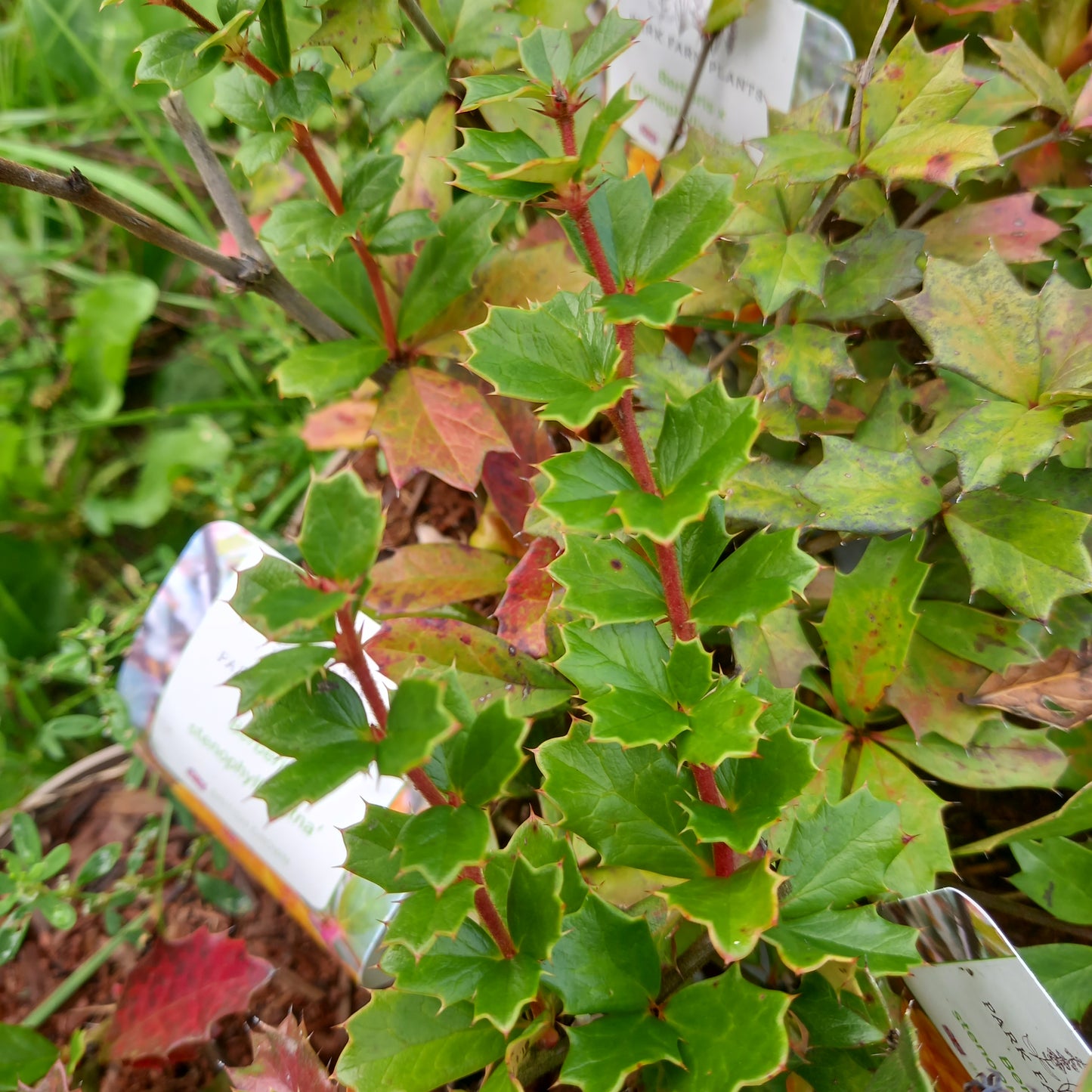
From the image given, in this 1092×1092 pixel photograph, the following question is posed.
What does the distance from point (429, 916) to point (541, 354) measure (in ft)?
1.11

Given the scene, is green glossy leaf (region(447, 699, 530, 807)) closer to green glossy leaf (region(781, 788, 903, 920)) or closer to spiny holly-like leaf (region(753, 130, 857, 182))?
green glossy leaf (region(781, 788, 903, 920))

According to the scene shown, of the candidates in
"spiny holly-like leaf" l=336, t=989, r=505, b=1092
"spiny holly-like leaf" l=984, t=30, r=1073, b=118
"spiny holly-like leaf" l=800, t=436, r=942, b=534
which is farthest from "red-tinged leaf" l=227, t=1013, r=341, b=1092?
"spiny holly-like leaf" l=984, t=30, r=1073, b=118

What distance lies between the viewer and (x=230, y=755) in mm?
1021

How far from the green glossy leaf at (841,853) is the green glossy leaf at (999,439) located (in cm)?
25

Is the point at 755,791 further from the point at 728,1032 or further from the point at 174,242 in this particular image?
the point at 174,242

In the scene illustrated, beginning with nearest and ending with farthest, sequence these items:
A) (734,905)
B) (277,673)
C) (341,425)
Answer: (277,673) < (734,905) < (341,425)

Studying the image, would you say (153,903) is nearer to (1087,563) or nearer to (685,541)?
(685,541)

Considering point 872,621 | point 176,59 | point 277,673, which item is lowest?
point 872,621

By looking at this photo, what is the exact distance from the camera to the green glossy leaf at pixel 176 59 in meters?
0.72

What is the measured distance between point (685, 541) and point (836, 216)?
0.53 meters

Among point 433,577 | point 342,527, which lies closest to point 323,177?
point 433,577

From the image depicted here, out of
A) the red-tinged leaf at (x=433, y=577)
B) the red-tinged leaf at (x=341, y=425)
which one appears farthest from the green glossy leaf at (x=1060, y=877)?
the red-tinged leaf at (x=341, y=425)

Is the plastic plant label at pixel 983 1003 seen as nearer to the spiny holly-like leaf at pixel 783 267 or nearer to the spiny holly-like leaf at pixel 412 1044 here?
the spiny holly-like leaf at pixel 412 1044

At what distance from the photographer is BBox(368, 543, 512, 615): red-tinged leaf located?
0.99m
